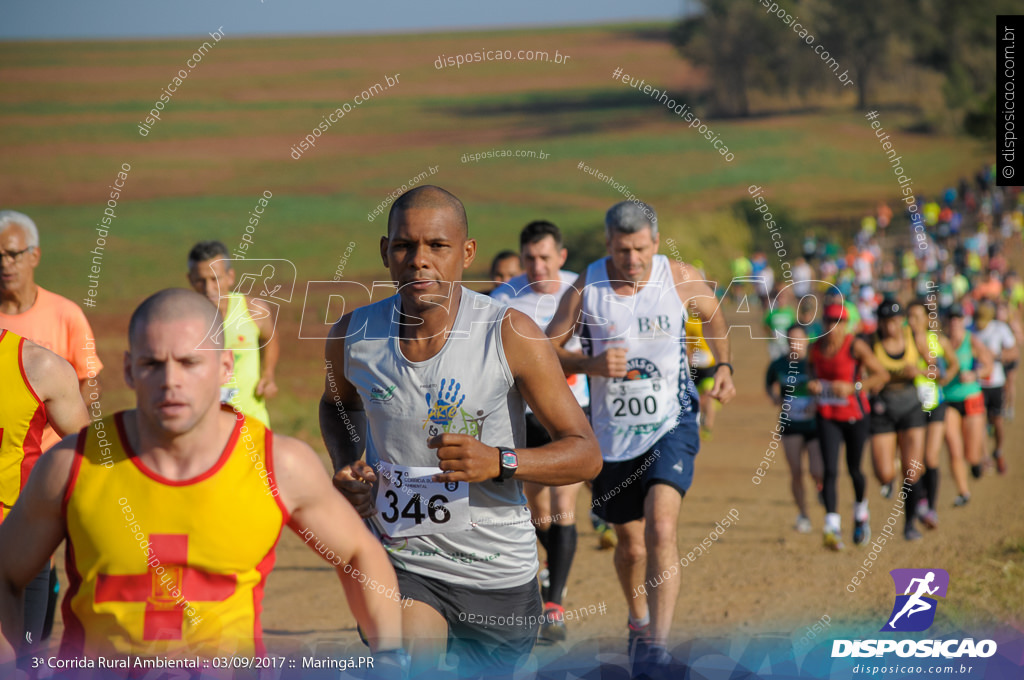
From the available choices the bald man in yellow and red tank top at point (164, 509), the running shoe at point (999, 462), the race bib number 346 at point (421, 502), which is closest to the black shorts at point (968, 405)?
the running shoe at point (999, 462)

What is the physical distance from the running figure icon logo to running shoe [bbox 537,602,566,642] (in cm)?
181

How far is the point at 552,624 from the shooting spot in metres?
6.16

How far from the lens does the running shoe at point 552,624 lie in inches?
240

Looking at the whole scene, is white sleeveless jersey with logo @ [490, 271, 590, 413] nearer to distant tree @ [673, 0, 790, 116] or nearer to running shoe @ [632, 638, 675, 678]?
running shoe @ [632, 638, 675, 678]

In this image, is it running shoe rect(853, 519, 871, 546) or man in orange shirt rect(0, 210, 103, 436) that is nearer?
man in orange shirt rect(0, 210, 103, 436)

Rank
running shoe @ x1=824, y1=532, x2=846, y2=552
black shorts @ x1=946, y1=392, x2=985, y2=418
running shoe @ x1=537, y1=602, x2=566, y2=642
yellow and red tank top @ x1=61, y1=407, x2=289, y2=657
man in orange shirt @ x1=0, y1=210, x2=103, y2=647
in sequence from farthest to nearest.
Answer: black shorts @ x1=946, y1=392, x2=985, y2=418, running shoe @ x1=824, y1=532, x2=846, y2=552, running shoe @ x1=537, y1=602, x2=566, y2=642, man in orange shirt @ x1=0, y1=210, x2=103, y2=647, yellow and red tank top @ x1=61, y1=407, x2=289, y2=657

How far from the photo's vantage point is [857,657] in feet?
15.5

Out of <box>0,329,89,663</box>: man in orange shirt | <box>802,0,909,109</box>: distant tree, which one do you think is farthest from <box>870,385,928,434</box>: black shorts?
<box>802,0,909,109</box>: distant tree

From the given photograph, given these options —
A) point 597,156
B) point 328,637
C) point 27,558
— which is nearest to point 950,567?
point 328,637

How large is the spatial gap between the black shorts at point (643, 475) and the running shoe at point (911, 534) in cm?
392

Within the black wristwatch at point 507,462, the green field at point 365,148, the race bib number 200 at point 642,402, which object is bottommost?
the black wristwatch at point 507,462

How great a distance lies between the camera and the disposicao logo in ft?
16.0

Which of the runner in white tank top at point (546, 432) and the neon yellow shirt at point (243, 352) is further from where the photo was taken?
the neon yellow shirt at point (243, 352)

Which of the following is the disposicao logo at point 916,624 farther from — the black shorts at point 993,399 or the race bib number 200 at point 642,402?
the black shorts at point 993,399
